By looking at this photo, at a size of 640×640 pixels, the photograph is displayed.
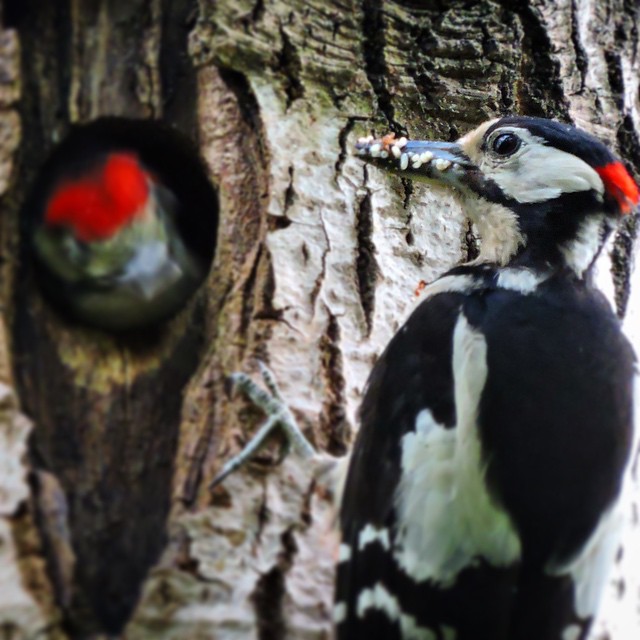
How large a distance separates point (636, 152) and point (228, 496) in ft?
4.23

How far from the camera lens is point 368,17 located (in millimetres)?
2018

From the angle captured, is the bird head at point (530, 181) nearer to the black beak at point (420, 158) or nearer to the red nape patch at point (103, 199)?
the black beak at point (420, 158)

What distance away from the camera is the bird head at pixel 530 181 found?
190cm

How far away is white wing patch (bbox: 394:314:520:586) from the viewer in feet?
5.26

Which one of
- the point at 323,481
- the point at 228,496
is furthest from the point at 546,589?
the point at 228,496

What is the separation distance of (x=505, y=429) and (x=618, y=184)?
58 centimetres

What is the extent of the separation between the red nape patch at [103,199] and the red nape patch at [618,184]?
1.04 metres

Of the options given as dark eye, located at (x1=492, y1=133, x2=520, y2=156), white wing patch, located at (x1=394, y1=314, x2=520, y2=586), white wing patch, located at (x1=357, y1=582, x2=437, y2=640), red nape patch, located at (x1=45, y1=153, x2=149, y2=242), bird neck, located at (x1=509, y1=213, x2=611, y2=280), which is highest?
dark eye, located at (x1=492, y1=133, x2=520, y2=156)

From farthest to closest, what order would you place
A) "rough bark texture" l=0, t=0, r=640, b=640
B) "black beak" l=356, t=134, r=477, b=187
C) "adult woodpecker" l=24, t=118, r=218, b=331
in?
"adult woodpecker" l=24, t=118, r=218, b=331, "black beak" l=356, t=134, r=477, b=187, "rough bark texture" l=0, t=0, r=640, b=640

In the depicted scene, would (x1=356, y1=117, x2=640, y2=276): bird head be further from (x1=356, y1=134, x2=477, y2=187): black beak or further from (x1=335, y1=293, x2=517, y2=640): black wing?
(x1=335, y1=293, x2=517, y2=640): black wing

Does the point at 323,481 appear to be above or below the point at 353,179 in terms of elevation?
below

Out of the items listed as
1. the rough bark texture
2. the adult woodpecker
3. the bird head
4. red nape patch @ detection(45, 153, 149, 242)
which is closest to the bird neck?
the bird head

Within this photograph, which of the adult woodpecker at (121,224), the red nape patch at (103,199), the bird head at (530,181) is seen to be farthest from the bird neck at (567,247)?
the red nape patch at (103,199)

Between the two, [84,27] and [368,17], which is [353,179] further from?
[84,27]
